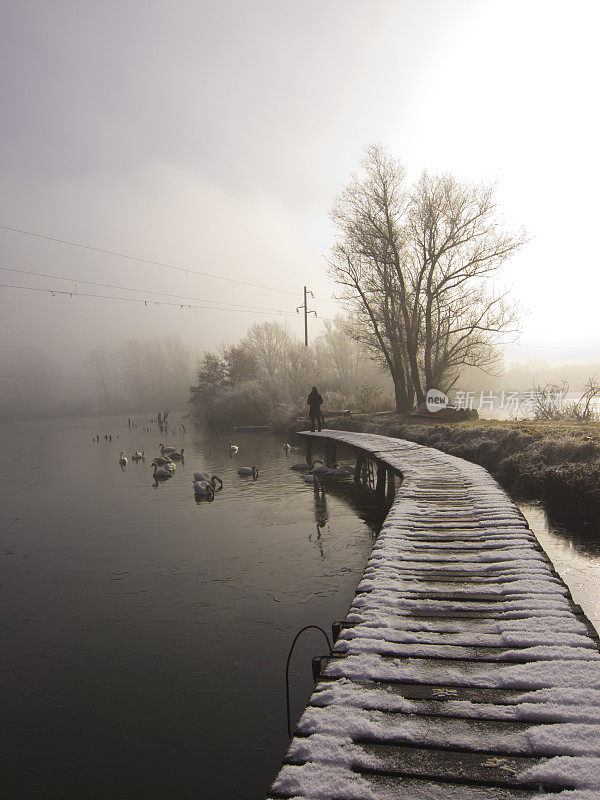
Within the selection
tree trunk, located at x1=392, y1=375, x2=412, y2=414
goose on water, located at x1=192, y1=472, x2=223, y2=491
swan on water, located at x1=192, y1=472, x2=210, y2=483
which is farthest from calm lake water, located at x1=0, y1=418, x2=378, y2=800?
tree trunk, located at x1=392, y1=375, x2=412, y2=414

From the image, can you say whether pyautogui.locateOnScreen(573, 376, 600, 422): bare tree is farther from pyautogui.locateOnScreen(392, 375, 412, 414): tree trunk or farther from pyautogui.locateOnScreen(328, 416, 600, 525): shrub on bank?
pyautogui.locateOnScreen(392, 375, 412, 414): tree trunk

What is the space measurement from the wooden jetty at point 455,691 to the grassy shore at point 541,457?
7.00 metres

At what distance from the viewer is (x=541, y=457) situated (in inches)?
558

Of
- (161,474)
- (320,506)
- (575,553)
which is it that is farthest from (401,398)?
(575,553)

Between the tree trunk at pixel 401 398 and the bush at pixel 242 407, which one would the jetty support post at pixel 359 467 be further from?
the bush at pixel 242 407

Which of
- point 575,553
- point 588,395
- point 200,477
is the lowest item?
point 575,553

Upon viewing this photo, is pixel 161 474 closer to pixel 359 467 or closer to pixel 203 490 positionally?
pixel 203 490

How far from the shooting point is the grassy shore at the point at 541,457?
1201 centimetres

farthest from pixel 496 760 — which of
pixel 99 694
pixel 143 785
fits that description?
pixel 99 694

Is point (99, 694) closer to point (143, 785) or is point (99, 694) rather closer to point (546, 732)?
point (143, 785)

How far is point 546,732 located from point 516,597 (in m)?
2.08

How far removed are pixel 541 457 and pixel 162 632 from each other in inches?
444

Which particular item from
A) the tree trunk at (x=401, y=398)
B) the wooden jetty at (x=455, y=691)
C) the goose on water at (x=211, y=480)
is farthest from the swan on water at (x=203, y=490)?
the tree trunk at (x=401, y=398)

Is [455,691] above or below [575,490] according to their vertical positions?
above
